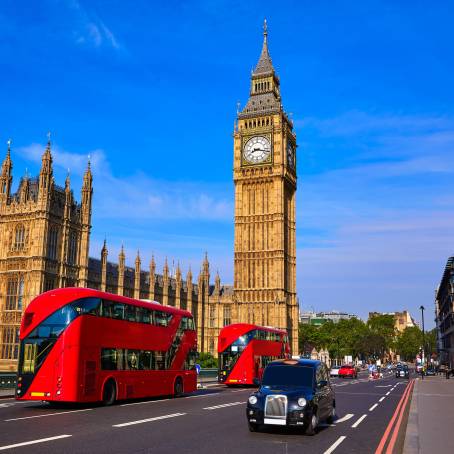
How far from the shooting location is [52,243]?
2422 inches

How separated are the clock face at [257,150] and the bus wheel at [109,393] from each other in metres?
79.0

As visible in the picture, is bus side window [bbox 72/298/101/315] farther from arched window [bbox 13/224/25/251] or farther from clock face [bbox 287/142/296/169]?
clock face [bbox 287/142/296/169]

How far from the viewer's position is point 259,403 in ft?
49.2

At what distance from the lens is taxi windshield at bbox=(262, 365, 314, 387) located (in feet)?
52.0

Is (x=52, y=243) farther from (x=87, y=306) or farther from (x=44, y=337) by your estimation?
(x=44, y=337)

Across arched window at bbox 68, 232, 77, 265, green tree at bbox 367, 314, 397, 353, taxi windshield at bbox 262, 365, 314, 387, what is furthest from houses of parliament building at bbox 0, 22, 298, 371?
green tree at bbox 367, 314, 397, 353

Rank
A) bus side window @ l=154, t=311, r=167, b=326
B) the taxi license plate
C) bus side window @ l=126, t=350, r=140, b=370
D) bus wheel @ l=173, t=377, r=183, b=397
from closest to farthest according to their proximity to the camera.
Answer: the taxi license plate
bus side window @ l=126, t=350, r=140, b=370
bus side window @ l=154, t=311, r=167, b=326
bus wheel @ l=173, t=377, r=183, b=397

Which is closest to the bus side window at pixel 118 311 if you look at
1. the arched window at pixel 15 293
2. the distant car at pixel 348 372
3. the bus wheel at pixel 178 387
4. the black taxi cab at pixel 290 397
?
the bus wheel at pixel 178 387

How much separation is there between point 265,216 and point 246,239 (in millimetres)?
5196

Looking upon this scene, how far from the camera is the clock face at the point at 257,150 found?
99.4 meters

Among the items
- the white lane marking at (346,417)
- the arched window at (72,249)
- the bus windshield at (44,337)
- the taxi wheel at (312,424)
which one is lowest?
the white lane marking at (346,417)

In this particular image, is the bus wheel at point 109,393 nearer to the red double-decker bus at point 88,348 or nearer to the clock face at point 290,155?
the red double-decker bus at point 88,348

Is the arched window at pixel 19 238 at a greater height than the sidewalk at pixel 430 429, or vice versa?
the arched window at pixel 19 238

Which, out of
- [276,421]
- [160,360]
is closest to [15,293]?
[160,360]
